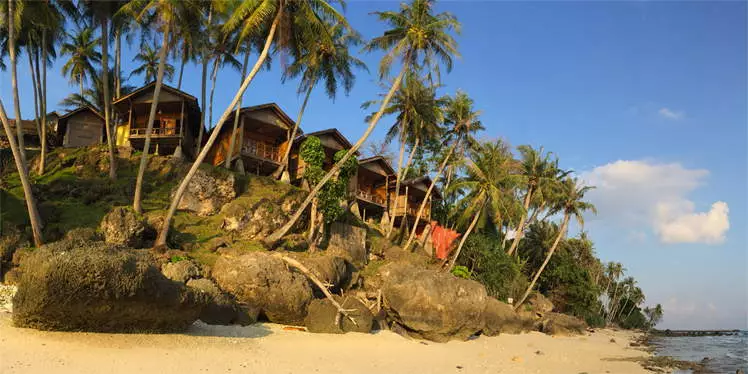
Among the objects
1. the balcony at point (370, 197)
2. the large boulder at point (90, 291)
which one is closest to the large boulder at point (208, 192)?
the balcony at point (370, 197)

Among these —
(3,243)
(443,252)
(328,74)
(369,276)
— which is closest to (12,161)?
(3,243)

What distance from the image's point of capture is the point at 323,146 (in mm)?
32156

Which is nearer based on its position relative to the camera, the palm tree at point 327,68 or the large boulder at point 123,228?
the large boulder at point 123,228

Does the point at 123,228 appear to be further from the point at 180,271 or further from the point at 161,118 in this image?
the point at 161,118

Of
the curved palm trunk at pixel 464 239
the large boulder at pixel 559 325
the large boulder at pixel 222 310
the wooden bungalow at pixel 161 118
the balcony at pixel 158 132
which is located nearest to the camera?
the large boulder at pixel 222 310

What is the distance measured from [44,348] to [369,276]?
1688cm

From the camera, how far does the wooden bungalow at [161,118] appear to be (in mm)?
28453

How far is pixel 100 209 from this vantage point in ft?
65.2

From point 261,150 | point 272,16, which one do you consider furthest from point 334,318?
point 261,150

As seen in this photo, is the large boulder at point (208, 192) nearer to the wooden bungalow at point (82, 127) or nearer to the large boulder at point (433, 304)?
the large boulder at point (433, 304)

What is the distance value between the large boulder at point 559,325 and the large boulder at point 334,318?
62.7 feet

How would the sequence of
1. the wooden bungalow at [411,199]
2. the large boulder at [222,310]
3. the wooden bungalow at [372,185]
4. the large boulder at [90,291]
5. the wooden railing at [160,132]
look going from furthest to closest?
the wooden bungalow at [411,199]
the wooden bungalow at [372,185]
the wooden railing at [160,132]
the large boulder at [222,310]
the large boulder at [90,291]

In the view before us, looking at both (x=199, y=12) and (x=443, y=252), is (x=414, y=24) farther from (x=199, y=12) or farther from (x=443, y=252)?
(x=443, y=252)

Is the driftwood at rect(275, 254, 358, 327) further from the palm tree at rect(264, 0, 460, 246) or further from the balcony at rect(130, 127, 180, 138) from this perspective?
→ the balcony at rect(130, 127, 180, 138)
